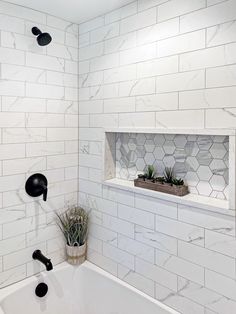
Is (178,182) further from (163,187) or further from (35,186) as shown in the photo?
(35,186)

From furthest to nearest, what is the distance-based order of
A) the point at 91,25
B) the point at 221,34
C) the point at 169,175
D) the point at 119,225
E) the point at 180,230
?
the point at 91,25 < the point at 119,225 < the point at 169,175 < the point at 180,230 < the point at 221,34

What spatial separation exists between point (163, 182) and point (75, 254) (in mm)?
985

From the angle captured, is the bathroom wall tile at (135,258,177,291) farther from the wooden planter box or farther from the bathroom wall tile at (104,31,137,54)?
the bathroom wall tile at (104,31,137,54)

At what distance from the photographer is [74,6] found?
6.10 ft

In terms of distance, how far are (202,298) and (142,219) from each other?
0.57 m

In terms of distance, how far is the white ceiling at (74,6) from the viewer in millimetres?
1794

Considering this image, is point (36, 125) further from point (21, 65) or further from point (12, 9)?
point (12, 9)

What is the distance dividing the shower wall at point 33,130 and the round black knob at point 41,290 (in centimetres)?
12

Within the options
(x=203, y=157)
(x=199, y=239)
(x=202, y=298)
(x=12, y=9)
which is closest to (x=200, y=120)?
(x=203, y=157)

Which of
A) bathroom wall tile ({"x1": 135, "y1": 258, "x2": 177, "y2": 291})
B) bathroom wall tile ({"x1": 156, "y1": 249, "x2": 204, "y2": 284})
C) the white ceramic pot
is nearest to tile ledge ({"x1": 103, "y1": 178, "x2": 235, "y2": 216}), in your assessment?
bathroom wall tile ({"x1": 156, "y1": 249, "x2": 204, "y2": 284})

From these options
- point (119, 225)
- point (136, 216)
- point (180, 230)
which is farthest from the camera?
point (119, 225)

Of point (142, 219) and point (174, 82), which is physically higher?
point (174, 82)

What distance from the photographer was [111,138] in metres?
2.04

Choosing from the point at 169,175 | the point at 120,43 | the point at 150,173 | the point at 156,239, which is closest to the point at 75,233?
the point at 156,239
